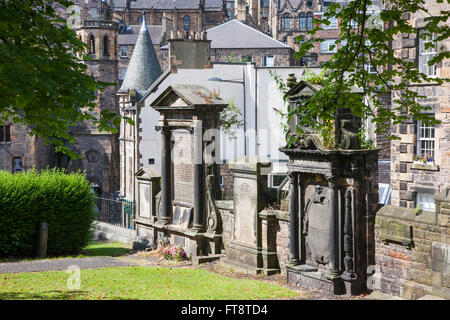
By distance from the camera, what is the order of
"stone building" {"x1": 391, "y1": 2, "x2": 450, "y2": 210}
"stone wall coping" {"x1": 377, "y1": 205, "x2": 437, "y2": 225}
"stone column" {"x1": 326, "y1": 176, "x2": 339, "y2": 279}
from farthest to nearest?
"stone building" {"x1": 391, "y1": 2, "x2": 450, "y2": 210} < "stone column" {"x1": 326, "y1": 176, "x2": 339, "y2": 279} < "stone wall coping" {"x1": 377, "y1": 205, "x2": 437, "y2": 225}

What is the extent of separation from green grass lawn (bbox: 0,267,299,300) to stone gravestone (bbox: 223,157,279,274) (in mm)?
943

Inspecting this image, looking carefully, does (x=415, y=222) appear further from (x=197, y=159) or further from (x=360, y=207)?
(x=197, y=159)

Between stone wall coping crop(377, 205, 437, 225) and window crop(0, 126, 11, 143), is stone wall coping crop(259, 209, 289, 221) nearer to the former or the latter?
stone wall coping crop(377, 205, 437, 225)

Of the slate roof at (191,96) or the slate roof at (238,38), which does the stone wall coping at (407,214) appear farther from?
the slate roof at (238,38)

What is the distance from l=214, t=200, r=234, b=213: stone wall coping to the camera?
18.6 m

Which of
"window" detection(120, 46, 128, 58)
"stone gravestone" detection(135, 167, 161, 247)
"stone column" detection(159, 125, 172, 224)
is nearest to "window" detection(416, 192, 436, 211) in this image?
"stone column" detection(159, 125, 172, 224)

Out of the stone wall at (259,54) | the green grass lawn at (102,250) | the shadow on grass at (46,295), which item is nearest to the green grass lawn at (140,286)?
the shadow on grass at (46,295)

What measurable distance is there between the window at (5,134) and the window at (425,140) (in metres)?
36.2

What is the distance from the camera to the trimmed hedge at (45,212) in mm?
22547

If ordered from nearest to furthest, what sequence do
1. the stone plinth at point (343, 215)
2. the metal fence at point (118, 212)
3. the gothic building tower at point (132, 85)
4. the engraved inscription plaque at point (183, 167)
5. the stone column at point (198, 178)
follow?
the stone plinth at point (343, 215) < the stone column at point (198, 178) < the engraved inscription plaque at point (183, 167) < the metal fence at point (118, 212) < the gothic building tower at point (132, 85)

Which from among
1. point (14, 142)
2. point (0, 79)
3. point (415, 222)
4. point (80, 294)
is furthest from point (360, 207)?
point (14, 142)

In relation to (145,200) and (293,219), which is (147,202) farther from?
(293,219)

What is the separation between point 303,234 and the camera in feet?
52.0

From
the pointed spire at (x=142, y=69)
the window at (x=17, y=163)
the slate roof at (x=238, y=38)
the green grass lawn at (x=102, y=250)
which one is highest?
the slate roof at (x=238, y=38)
